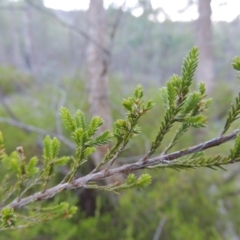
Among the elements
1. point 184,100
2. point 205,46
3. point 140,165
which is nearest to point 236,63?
point 184,100

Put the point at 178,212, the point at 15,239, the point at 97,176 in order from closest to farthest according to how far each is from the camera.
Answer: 1. the point at 97,176
2. the point at 15,239
3. the point at 178,212

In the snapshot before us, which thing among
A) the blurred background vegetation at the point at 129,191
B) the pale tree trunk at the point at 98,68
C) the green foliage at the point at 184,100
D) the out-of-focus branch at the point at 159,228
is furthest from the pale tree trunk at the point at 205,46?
the green foliage at the point at 184,100

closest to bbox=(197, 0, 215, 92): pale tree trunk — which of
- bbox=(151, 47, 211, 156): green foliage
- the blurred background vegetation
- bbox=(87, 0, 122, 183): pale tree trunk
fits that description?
the blurred background vegetation

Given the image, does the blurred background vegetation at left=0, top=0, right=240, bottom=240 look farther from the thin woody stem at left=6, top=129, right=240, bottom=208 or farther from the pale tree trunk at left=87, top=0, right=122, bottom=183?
the thin woody stem at left=6, top=129, right=240, bottom=208

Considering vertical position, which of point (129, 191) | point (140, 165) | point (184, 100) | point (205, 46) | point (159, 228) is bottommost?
point (159, 228)

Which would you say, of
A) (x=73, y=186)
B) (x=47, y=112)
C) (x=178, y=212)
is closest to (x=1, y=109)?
(x=47, y=112)

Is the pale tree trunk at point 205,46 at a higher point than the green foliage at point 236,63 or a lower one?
lower

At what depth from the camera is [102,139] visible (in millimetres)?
786

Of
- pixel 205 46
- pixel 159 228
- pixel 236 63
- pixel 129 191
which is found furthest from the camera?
pixel 205 46

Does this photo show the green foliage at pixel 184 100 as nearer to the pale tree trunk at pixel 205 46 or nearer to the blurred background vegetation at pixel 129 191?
the blurred background vegetation at pixel 129 191

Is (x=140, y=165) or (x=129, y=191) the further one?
(x=129, y=191)

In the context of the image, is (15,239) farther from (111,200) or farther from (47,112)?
(47,112)

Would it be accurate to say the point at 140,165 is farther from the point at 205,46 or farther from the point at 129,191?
the point at 205,46

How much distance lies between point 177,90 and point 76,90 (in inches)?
177
